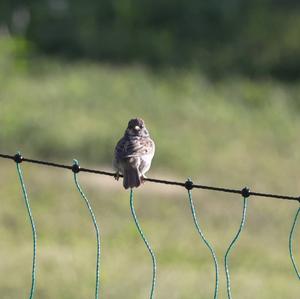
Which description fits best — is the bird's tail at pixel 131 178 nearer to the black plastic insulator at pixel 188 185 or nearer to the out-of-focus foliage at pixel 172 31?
the black plastic insulator at pixel 188 185

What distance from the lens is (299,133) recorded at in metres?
20.9

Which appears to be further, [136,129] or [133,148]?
[136,129]

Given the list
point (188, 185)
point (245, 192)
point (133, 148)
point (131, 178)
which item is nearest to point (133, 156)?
point (133, 148)

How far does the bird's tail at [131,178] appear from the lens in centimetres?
681

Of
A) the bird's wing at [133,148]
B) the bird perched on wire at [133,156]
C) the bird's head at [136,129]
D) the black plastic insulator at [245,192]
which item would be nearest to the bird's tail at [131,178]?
the bird perched on wire at [133,156]

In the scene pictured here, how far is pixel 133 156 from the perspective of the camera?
23.7 feet

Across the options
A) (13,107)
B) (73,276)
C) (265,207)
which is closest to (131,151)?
(73,276)

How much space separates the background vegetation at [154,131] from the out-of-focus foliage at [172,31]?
0.13ft

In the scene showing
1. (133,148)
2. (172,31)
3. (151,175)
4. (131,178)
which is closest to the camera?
(131,178)

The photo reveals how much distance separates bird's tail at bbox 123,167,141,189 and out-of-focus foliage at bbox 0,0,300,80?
17.1 metres

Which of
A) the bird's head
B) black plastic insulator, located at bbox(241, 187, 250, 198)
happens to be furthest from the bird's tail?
black plastic insulator, located at bbox(241, 187, 250, 198)

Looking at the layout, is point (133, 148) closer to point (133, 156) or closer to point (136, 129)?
point (133, 156)

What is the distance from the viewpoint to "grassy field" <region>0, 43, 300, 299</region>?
12289 mm

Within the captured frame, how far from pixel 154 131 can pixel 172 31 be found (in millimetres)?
6346
